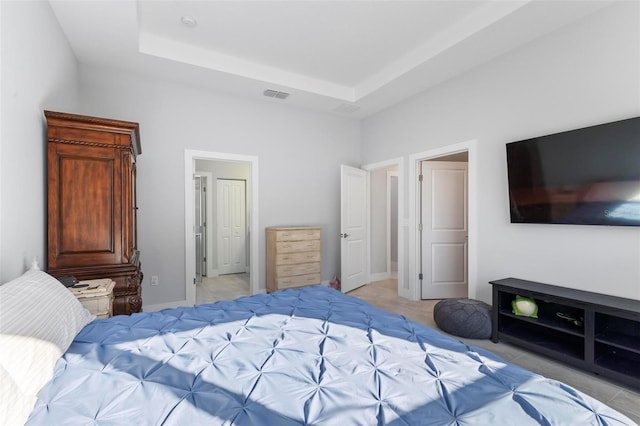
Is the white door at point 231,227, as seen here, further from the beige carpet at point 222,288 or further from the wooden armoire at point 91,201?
the wooden armoire at point 91,201

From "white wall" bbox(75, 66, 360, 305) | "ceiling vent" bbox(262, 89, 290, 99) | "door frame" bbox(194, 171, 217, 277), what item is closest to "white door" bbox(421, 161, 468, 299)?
"white wall" bbox(75, 66, 360, 305)

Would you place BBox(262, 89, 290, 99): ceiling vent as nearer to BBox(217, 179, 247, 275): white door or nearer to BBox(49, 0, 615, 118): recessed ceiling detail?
BBox(49, 0, 615, 118): recessed ceiling detail

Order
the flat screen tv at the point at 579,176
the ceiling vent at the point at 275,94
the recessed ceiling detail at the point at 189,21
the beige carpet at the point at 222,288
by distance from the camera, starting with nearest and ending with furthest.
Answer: the flat screen tv at the point at 579,176, the recessed ceiling detail at the point at 189,21, the ceiling vent at the point at 275,94, the beige carpet at the point at 222,288

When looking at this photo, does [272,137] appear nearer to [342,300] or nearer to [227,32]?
[227,32]

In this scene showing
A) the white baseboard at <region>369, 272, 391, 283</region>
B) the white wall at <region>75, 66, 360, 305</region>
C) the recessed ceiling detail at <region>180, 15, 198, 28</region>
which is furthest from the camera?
the white baseboard at <region>369, 272, 391, 283</region>

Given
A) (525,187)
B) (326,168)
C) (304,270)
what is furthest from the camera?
(326,168)

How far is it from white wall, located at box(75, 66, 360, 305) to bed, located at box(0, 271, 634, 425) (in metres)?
2.37

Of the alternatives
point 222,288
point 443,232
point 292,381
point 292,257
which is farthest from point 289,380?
point 222,288

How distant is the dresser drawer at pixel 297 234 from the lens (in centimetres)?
430

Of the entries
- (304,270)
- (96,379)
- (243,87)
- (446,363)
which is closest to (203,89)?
(243,87)

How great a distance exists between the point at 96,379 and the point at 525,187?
342 centimetres

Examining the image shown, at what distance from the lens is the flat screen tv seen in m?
2.35

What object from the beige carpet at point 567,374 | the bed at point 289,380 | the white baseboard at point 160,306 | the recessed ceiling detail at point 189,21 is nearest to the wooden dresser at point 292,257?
the white baseboard at point 160,306

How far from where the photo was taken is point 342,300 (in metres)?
2.16
